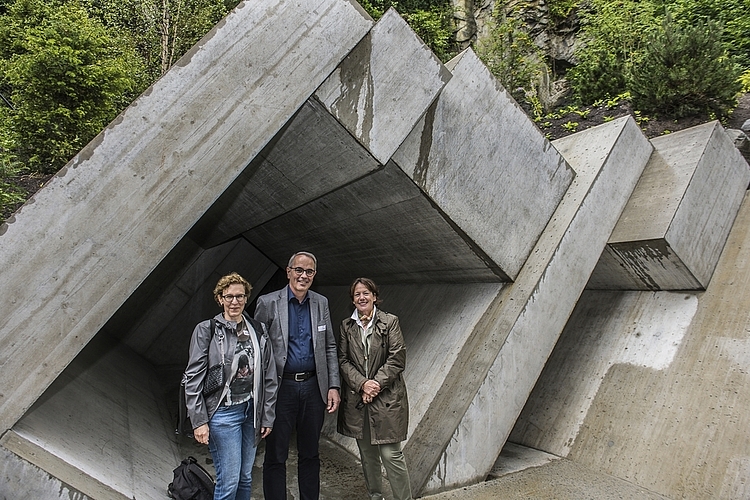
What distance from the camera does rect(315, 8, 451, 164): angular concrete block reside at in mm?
3619

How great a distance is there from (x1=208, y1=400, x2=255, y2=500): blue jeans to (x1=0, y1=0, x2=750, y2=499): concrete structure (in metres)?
0.64

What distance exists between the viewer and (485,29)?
17266 mm

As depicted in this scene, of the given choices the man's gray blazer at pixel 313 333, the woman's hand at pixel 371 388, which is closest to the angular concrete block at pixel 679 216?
the woman's hand at pixel 371 388

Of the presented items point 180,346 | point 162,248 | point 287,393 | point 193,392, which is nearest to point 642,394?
point 287,393

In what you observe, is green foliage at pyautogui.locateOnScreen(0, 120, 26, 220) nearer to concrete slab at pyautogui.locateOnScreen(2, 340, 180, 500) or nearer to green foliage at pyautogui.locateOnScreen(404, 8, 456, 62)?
concrete slab at pyautogui.locateOnScreen(2, 340, 180, 500)

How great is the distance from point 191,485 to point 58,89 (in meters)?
8.12

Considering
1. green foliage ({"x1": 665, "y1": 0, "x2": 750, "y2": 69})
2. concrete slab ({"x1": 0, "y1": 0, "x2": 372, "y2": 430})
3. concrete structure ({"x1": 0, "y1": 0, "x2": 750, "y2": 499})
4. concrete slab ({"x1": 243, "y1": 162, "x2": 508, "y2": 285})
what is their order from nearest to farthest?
concrete slab ({"x1": 0, "y1": 0, "x2": 372, "y2": 430}), concrete structure ({"x1": 0, "y1": 0, "x2": 750, "y2": 499}), concrete slab ({"x1": 243, "y1": 162, "x2": 508, "y2": 285}), green foliage ({"x1": 665, "y1": 0, "x2": 750, "y2": 69})

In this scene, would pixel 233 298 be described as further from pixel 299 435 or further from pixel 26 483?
pixel 26 483

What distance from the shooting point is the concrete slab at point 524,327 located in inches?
154

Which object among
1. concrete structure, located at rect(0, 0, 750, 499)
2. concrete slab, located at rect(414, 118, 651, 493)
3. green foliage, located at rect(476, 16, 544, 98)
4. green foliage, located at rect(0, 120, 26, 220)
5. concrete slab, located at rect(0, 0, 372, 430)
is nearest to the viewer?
concrete slab, located at rect(0, 0, 372, 430)

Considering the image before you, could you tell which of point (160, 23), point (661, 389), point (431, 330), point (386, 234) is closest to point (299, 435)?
point (431, 330)

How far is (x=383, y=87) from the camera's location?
3740 millimetres

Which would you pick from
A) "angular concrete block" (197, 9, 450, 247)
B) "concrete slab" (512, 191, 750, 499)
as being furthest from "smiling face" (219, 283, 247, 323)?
"concrete slab" (512, 191, 750, 499)

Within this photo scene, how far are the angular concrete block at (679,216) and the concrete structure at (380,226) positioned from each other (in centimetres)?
4
